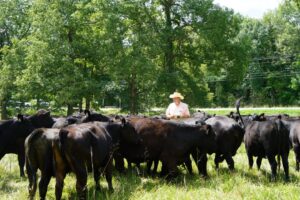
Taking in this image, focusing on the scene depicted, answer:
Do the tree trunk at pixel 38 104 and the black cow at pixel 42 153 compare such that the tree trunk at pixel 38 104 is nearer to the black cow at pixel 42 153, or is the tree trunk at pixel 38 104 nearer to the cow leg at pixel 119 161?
the cow leg at pixel 119 161

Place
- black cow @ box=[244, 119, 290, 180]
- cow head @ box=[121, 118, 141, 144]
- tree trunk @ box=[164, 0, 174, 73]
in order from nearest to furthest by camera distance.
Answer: black cow @ box=[244, 119, 290, 180]
cow head @ box=[121, 118, 141, 144]
tree trunk @ box=[164, 0, 174, 73]

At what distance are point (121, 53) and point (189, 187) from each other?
66.2 ft

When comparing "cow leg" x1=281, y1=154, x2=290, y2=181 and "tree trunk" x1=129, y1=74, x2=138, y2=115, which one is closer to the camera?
"cow leg" x1=281, y1=154, x2=290, y2=181

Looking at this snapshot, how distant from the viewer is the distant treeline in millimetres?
27453

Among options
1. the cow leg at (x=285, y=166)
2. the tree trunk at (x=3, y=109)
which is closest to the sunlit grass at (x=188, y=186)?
the cow leg at (x=285, y=166)

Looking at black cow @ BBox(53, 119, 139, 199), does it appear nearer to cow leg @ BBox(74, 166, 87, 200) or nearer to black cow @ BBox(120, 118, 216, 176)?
cow leg @ BBox(74, 166, 87, 200)

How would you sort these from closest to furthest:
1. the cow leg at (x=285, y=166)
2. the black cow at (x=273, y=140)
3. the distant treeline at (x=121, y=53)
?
the cow leg at (x=285, y=166) → the black cow at (x=273, y=140) → the distant treeline at (x=121, y=53)

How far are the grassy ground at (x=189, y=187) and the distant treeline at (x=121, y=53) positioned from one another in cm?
1761

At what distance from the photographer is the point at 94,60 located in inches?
1147

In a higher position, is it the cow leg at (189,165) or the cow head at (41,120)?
the cow head at (41,120)

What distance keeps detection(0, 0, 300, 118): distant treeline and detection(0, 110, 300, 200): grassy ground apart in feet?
57.8

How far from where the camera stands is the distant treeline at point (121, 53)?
1081 inches

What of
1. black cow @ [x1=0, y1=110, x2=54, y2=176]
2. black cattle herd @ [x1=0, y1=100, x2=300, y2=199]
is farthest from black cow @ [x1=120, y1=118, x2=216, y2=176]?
black cow @ [x1=0, y1=110, x2=54, y2=176]

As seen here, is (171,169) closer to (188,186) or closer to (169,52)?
(188,186)
